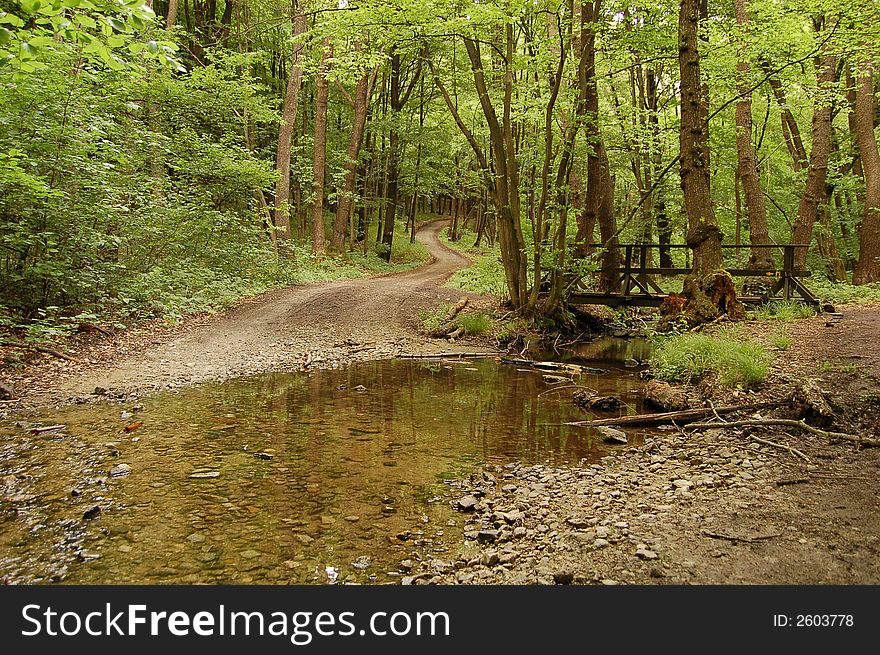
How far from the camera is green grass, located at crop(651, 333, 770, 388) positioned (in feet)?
22.7

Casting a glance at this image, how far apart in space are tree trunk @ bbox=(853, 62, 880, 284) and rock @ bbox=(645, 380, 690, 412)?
13.2 m

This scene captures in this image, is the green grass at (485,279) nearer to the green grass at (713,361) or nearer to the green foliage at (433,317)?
the green foliage at (433,317)

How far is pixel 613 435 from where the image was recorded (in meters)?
6.16

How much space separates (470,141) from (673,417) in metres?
9.09

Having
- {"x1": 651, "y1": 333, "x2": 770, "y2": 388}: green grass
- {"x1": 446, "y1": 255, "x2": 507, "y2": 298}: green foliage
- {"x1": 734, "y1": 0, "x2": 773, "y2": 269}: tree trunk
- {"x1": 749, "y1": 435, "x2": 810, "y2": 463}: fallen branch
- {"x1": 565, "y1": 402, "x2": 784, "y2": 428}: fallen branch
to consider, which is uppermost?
{"x1": 734, "y1": 0, "x2": 773, "y2": 269}: tree trunk

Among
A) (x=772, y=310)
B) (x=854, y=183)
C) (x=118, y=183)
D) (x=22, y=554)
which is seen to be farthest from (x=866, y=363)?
(x=854, y=183)

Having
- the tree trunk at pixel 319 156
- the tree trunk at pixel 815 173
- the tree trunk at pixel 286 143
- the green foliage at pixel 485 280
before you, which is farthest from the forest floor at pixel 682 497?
the tree trunk at pixel 319 156

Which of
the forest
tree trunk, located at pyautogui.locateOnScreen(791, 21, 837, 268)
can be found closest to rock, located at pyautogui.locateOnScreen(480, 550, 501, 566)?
the forest

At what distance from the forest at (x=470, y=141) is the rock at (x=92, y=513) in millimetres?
3394

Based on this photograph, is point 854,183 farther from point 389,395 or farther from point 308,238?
point 308,238

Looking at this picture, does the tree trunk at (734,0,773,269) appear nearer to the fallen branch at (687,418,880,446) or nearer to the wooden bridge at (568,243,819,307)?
the wooden bridge at (568,243,819,307)

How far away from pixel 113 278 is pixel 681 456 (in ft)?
37.5

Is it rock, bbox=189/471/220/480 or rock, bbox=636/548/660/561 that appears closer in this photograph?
rock, bbox=636/548/660/561

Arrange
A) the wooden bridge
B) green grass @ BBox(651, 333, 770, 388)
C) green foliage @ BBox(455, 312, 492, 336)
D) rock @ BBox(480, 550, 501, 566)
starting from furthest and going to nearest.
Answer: green foliage @ BBox(455, 312, 492, 336)
the wooden bridge
green grass @ BBox(651, 333, 770, 388)
rock @ BBox(480, 550, 501, 566)
